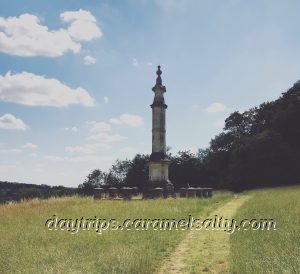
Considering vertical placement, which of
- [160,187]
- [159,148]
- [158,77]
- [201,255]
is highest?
[158,77]

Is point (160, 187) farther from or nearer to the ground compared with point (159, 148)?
nearer to the ground

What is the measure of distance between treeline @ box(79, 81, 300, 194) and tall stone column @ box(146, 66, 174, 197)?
19036 millimetres

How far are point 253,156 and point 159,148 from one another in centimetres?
2013

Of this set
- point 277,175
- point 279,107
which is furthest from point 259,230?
point 279,107

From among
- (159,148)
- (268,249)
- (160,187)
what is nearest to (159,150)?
(159,148)

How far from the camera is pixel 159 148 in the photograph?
34188 mm

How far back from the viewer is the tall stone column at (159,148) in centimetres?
3344

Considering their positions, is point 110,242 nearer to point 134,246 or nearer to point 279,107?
point 134,246

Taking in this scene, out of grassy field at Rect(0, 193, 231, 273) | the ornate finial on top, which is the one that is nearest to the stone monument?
the ornate finial on top

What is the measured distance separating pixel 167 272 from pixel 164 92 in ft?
94.5

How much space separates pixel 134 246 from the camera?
393 inches

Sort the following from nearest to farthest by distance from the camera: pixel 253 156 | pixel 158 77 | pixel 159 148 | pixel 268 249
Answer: pixel 268 249
pixel 159 148
pixel 158 77
pixel 253 156

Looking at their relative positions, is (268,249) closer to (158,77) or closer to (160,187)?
(160,187)

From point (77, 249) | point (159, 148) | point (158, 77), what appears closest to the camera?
point (77, 249)
